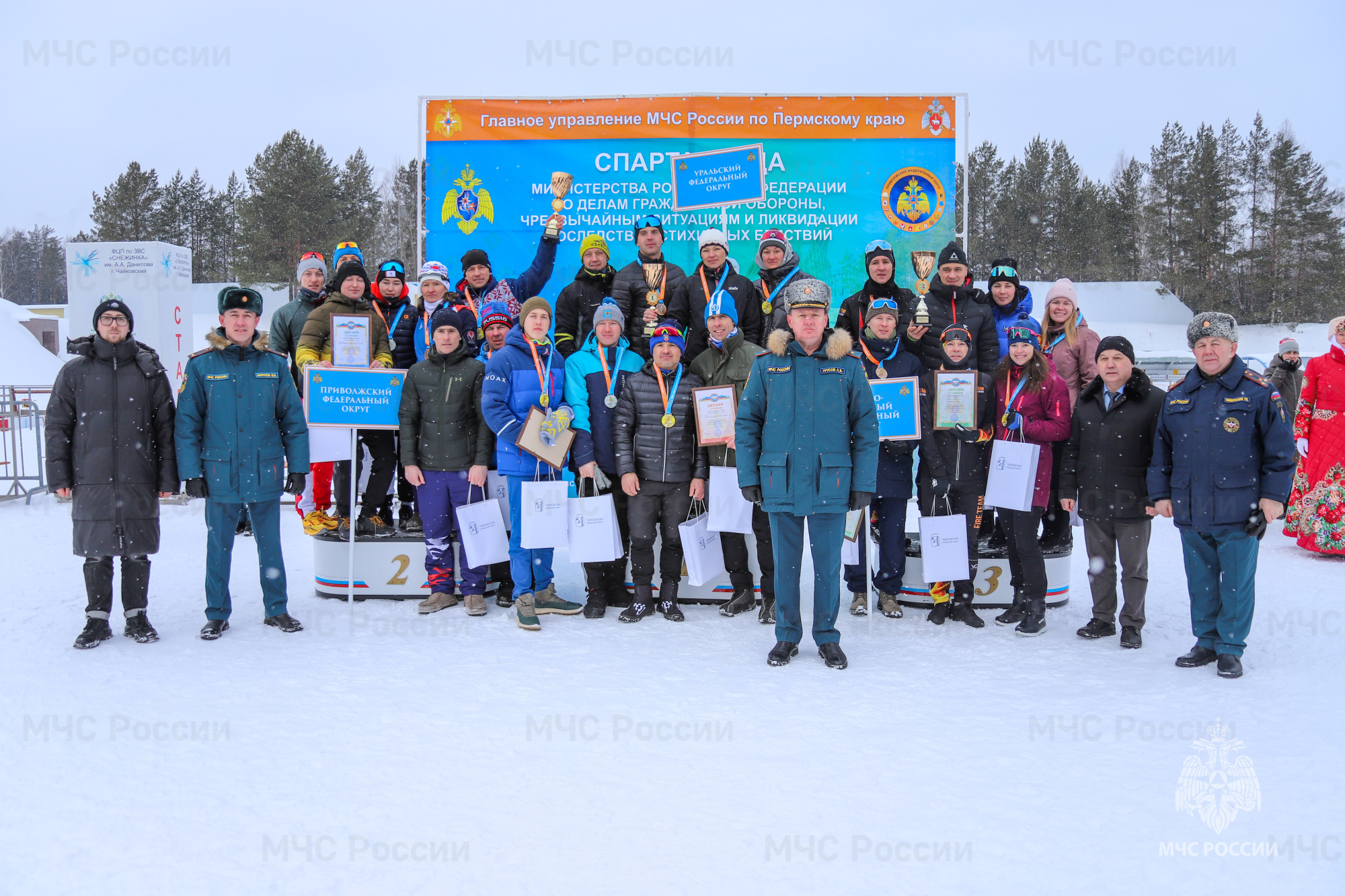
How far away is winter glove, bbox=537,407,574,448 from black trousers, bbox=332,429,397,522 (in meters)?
1.51

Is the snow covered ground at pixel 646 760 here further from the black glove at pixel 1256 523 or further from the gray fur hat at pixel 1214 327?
the gray fur hat at pixel 1214 327

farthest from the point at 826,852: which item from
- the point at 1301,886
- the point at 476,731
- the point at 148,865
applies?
the point at 148,865

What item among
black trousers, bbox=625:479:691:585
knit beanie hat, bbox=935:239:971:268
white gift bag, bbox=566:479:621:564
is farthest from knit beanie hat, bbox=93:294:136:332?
knit beanie hat, bbox=935:239:971:268

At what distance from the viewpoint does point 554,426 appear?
18.1 feet

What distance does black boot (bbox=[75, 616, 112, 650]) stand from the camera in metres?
4.91

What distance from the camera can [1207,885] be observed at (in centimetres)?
263

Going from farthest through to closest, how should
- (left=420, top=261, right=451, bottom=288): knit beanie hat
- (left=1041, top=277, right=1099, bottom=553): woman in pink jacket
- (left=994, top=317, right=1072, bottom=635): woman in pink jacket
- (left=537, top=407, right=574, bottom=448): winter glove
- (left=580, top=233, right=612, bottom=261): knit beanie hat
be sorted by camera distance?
(left=420, top=261, right=451, bottom=288): knit beanie hat
(left=580, top=233, right=612, bottom=261): knit beanie hat
(left=1041, top=277, right=1099, bottom=553): woman in pink jacket
(left=537, top=407, right=574, bottom=448): winter glove
(left=994, top=317, right=1072, bottom=635): woman in pink jacket

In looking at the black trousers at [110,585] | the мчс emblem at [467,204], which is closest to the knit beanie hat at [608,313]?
the мчс emblem at [467,204]

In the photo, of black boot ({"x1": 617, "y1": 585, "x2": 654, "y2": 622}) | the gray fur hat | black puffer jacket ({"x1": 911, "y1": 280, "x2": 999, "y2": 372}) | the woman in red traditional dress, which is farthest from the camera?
the woman in red traditional dress

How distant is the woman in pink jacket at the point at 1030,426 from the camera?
17.7ft

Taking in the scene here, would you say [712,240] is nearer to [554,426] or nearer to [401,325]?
[554,426]

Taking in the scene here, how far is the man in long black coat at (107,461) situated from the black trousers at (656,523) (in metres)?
2.89

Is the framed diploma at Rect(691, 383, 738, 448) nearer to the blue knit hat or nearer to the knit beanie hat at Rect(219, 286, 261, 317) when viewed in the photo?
the blue knit hat

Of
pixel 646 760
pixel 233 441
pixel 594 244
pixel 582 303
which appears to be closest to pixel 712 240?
pixel 594 244
